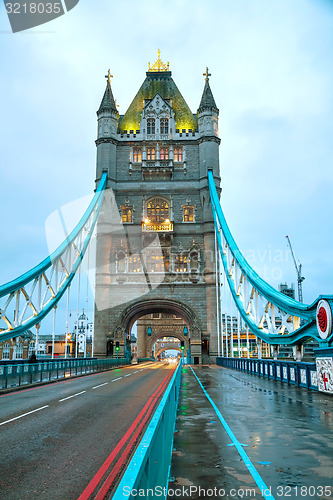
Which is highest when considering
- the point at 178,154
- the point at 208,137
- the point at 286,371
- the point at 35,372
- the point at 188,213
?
the point at 208,137

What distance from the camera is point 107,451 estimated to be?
7.64 metres

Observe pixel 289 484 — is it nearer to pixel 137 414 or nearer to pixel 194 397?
pixel 137 414

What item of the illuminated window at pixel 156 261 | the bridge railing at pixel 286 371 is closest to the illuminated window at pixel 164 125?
the illuminated window at pixel 156 261

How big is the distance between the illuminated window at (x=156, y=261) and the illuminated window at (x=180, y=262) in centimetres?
108

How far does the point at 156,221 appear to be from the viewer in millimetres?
50719

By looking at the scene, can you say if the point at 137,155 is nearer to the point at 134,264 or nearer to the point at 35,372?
the point at 134,264

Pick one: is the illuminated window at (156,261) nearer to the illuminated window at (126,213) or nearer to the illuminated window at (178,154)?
the illuminated window at (126,213)

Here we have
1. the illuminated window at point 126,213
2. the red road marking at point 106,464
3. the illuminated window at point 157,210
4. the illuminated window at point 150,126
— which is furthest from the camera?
the illuminated window at point 150,126

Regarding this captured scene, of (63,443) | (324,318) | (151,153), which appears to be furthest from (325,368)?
(151,153)

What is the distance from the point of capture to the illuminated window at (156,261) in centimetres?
4928

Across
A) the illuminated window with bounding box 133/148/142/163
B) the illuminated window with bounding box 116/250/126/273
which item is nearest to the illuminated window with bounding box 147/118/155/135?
the illuminated window with bounding box 133/148/142/163

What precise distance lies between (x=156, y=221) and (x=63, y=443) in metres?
43.1

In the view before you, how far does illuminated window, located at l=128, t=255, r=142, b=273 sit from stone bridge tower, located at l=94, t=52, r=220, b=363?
4.6 inches

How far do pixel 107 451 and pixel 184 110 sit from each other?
54.3 m
